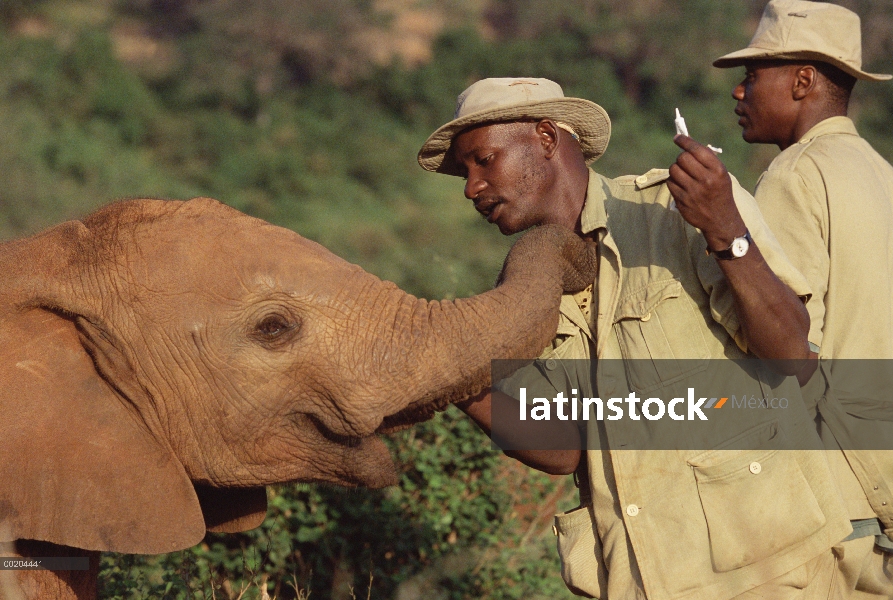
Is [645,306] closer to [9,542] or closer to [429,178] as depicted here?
[9,542]

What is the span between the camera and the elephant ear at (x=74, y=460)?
3371mm

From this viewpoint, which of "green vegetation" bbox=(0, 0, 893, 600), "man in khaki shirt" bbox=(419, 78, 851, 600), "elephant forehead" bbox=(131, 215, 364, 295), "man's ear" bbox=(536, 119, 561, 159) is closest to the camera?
"man in khaki shirt" bbox=(419, 78, 851, 600)

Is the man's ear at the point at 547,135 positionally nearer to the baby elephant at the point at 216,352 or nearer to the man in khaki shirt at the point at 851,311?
the baby elephant at the point at 216,352

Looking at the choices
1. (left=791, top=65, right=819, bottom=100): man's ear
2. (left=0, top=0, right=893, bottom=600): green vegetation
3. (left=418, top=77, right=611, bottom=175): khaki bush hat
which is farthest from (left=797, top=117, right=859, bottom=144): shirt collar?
(left=0, top=0, right=893, bottom=600): green vegetation

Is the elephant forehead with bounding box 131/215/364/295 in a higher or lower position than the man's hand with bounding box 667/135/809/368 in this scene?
higher

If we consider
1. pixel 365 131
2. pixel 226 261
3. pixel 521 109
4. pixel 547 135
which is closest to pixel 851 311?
pixel 547 135

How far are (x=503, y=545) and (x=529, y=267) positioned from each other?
267cm

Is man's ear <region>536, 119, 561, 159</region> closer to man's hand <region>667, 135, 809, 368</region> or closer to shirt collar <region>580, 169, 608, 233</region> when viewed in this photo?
shirt collar <region>580, 169, 608, 233</region>

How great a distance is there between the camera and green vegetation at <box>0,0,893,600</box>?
5.81 metres

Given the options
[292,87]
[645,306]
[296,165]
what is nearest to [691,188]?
[645,306]

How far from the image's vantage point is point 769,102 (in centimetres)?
456

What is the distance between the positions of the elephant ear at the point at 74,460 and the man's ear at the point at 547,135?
1540 mm

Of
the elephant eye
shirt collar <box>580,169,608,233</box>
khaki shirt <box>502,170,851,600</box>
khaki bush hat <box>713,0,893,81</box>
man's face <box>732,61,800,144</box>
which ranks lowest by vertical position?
khaki shirt <box>502,170,851,600</box>

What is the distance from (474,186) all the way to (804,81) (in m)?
1.35
